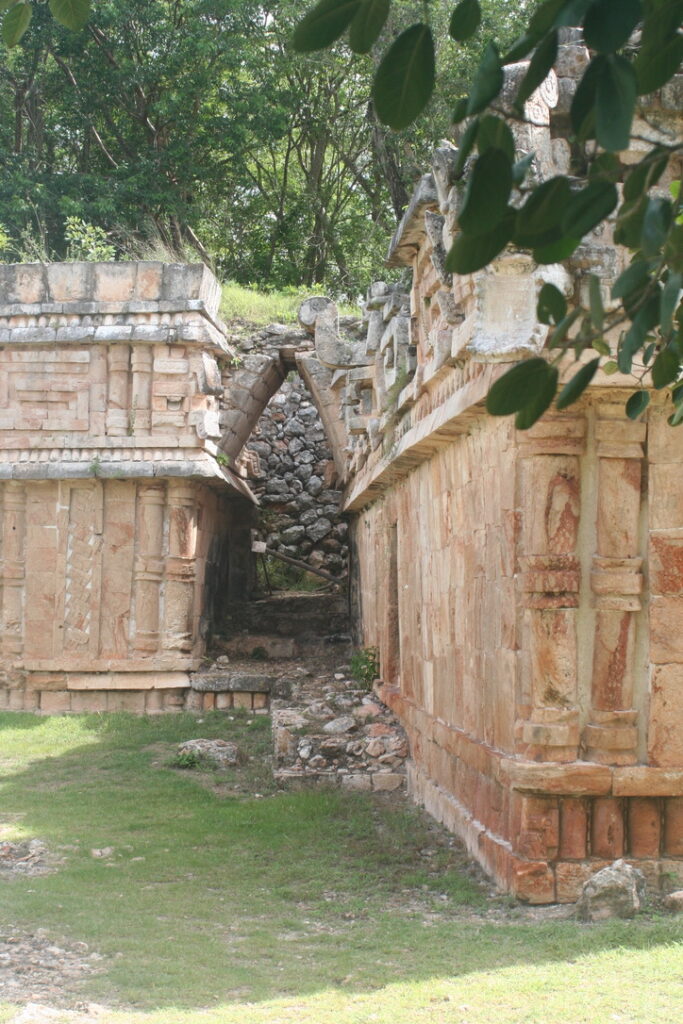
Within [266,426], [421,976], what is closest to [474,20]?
[421,976]

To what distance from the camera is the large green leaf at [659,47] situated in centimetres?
159

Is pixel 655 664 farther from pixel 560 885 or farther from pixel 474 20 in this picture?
pixel 474 20

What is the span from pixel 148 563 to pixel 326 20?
980 cm

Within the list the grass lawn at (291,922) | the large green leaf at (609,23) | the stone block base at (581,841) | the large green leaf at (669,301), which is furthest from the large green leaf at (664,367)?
the stone block base at (581,841)

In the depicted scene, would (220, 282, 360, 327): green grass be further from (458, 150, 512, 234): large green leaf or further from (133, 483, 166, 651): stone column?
(458, 150, 512, 234): large green leaf

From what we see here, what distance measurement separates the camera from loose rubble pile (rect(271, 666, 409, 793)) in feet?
25.5

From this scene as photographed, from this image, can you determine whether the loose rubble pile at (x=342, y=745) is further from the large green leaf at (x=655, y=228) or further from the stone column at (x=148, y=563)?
the large green leaf at (x=655, y=228)

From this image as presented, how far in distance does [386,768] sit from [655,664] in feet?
11.0

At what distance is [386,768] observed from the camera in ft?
25.8

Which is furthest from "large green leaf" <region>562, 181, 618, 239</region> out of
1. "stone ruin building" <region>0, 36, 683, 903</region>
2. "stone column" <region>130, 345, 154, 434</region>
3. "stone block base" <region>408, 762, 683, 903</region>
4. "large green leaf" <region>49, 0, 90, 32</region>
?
"stone column" <region>130, 345, 154, 434</region>

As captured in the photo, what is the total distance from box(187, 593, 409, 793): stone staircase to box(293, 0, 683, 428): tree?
6555 mm

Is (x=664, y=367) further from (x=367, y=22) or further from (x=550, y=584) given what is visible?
(x=550, y=584)

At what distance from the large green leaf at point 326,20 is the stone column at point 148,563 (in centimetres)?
977

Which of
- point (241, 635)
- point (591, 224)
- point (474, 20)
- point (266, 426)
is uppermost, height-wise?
point (266, 426)
